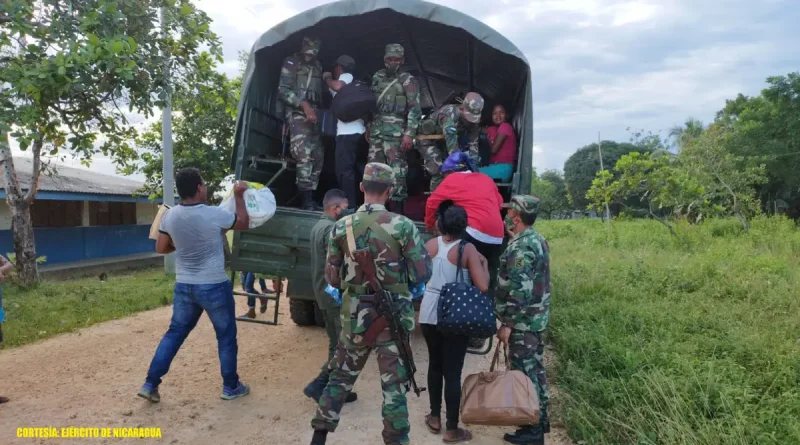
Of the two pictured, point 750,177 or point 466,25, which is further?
point 750,177

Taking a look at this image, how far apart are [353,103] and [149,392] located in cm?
269

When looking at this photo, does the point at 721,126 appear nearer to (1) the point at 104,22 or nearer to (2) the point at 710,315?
(2) the point at 710,315

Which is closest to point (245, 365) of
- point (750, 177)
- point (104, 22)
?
point (104, 22)

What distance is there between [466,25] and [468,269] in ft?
6.78

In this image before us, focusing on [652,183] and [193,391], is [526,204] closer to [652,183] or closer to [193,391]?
[193,391]

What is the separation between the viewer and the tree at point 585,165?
38.8 m

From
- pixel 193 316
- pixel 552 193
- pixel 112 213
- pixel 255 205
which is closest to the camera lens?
pixel 193 316

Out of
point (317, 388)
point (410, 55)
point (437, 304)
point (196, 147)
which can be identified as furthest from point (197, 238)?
point (196, 147)

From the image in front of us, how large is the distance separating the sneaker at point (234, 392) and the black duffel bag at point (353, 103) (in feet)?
7.63

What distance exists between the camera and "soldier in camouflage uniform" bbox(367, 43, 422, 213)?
477 cm

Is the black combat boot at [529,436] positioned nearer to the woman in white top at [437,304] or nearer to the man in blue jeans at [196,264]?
the woman in white top at [437,304]

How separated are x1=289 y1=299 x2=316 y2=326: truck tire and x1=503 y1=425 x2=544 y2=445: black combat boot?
11.0ft

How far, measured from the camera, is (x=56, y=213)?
44.0 feet

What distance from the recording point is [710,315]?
5.04 m
